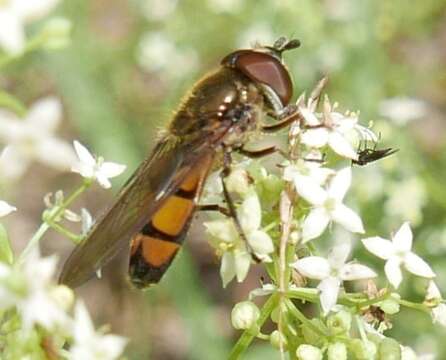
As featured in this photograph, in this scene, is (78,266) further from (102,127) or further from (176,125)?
(102,127)

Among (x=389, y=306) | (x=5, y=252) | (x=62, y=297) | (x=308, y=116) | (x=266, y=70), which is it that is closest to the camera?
(x=62, y=297)

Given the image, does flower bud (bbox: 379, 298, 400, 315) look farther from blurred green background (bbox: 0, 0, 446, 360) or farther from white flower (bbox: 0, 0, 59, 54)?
blurred green background (bbox: 0, 0, 446, 360)

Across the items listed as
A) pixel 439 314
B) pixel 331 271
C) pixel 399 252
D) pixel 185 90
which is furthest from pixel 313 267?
pixel 185 90

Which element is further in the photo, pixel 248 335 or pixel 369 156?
pixel 369 156

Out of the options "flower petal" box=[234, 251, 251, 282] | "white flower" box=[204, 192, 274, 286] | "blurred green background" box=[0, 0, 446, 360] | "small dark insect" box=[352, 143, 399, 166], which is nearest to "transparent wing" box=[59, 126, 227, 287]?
"white flower" box=[204, 192, 274, 286]

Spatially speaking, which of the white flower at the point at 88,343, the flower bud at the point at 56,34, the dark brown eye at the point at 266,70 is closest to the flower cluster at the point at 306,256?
the dark brown eye at the point at 266,70

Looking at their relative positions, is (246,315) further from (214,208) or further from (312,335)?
(214,208)

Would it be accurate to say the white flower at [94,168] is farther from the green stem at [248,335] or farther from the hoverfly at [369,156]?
the hoverfly at [369,156]
